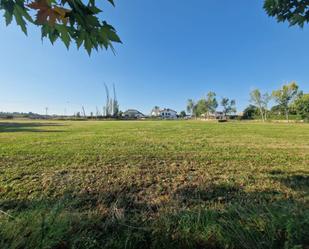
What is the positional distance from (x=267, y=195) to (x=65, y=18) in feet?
11.9

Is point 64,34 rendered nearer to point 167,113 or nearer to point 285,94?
point 285,94

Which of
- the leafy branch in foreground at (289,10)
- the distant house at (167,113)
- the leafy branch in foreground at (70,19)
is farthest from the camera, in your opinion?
the distant house at (167,113)

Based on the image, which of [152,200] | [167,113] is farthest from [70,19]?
[167,113]

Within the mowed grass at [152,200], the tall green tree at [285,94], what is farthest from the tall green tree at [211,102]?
the mowed grass at [152,200]

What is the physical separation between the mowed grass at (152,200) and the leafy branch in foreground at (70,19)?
4.69 feet

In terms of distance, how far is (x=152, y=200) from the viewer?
9.34ft

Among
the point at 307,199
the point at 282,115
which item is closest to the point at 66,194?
the point at 307,199

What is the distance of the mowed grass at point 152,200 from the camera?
4.50 feet

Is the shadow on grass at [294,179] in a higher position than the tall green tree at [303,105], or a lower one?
lower

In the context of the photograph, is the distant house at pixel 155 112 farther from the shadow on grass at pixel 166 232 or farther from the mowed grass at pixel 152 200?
the shadow on grass at pixel 166 232

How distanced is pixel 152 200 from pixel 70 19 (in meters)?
2.59

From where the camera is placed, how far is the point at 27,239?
1.23 metres

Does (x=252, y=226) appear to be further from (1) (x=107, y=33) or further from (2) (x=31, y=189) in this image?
(2) (x=31, y=189)

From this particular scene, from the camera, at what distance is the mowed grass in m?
1.37
